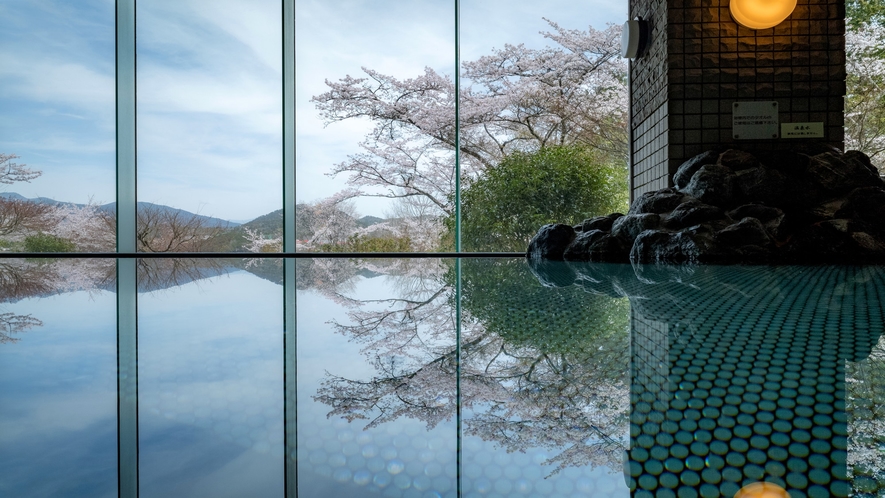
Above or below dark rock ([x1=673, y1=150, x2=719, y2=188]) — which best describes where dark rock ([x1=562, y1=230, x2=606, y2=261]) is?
below

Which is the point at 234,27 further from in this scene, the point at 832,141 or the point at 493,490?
the point at 493,490

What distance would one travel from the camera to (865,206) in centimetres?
328

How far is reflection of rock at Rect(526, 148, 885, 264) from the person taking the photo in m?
3.12

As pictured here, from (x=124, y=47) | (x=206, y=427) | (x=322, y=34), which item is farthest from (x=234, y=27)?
(x=206, y=427)

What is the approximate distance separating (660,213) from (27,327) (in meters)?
3.57

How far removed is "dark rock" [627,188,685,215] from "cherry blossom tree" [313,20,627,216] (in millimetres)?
3400

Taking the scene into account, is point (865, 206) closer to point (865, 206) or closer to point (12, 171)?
point (865, 206)

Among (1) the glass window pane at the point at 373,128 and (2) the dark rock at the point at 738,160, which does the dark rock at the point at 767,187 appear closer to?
(2) the dark rock at the point at 738,160


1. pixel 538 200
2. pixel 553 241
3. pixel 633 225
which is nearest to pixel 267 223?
pixel 538 200

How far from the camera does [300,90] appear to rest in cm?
648

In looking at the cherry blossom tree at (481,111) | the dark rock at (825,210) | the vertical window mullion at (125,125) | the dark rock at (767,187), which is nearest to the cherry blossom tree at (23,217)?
the vertical window mullion at (125,125)

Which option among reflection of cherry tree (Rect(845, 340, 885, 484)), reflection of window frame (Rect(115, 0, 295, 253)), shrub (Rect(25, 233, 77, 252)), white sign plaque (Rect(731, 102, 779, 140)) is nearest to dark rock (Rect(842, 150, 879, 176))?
white sign plaque (Rect(731, 102, 779, 140))

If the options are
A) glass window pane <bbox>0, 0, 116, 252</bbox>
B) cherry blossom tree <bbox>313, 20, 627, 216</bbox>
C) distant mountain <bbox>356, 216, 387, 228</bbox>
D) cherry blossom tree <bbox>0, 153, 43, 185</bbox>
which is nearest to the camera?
glass window pane <bbox>0, 0, 116, 252</bbox>

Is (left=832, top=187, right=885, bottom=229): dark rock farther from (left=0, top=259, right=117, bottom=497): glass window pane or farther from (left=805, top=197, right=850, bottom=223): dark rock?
(left=0, top=259, right=117, bottom=497): glass window pane
